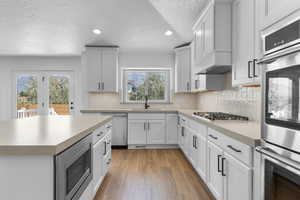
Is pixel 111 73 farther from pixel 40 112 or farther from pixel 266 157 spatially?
pixel 266 157

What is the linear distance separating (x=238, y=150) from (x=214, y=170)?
0.66m

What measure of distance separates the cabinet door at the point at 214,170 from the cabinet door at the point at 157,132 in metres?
2.28

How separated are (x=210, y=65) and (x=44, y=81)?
5.04 m

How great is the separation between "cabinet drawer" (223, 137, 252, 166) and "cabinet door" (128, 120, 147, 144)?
286cm

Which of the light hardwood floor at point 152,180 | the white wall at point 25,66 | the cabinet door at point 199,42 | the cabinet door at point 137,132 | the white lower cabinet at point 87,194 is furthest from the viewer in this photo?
the white wall at point 25,66

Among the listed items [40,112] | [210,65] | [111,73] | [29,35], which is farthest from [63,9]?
[40,112]

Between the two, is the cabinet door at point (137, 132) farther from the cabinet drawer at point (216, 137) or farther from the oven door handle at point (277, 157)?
the oven door handle at point (277, 157)

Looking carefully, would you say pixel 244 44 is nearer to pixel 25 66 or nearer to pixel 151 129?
pixel 151 129

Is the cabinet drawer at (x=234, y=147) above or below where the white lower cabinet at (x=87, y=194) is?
above

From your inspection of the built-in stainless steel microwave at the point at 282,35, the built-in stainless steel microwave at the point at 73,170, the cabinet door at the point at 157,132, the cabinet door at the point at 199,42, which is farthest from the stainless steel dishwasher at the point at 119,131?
the built-in stainless steel microwave at the point at 282,35

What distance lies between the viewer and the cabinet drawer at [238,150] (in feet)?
4.67

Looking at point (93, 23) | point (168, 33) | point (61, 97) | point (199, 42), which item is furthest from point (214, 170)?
point (61, 97)

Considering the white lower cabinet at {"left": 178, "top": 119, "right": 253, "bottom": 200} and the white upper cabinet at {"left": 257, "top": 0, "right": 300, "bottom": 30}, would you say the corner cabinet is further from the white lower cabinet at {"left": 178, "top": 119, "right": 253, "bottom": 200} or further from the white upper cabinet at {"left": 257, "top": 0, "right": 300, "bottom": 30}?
the white upper cabinet at {"left": 257, "top": 0, "right": 300, "bottom": 30}

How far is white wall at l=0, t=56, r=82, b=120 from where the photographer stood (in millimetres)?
5922
